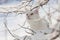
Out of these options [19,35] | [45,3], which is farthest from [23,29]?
[45,3]

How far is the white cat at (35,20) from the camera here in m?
0.44

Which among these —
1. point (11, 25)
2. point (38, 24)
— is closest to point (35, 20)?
point (38, 24)

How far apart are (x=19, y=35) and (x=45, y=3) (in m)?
0.17

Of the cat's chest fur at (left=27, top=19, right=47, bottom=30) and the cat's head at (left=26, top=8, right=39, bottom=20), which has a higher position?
the cat's head at (left=26, top=8, right=39, bottom=20)

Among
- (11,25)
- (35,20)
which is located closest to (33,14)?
(35,20)

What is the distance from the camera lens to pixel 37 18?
454 mm

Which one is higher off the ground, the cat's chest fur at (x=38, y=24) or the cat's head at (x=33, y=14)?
the cat's head at (x=33, y=14)

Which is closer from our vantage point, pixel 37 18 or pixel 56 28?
pixel 56 28

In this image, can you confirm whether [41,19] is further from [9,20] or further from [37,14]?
[9,20]

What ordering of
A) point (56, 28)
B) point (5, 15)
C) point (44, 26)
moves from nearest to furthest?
1. point (56, 28)
2. point (44, 26)
3. point (5, 15)

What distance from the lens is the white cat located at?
44 centimetres

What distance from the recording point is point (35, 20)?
449 mm

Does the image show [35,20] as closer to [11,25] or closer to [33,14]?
[33,14]

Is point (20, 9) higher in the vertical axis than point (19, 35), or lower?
higher
